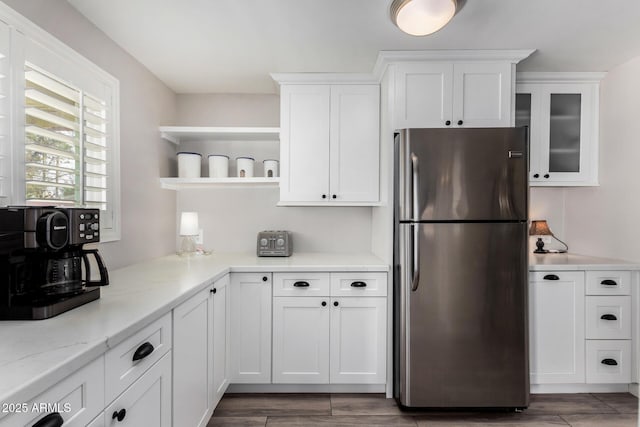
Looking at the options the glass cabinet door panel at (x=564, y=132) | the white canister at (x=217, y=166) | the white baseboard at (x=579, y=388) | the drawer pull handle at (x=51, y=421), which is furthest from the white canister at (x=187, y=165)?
the white baseboard at (x=579, y=388)

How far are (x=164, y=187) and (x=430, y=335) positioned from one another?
224 centimetres

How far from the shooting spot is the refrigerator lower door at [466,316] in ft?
6.97

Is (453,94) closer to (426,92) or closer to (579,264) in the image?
(426,92)

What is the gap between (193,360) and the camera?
1.73 m

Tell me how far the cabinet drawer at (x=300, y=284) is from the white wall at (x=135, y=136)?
1.00 meters

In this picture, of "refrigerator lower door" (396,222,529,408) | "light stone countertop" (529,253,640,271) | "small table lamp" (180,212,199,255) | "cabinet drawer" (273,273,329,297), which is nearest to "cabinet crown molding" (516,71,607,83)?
"refrigerator lower door" (396,222,529,408)

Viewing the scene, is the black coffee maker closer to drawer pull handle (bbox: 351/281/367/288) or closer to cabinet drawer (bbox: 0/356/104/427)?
cabinet drawer (bbox: 0/356/104/427)

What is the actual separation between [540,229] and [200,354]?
2.73 metres

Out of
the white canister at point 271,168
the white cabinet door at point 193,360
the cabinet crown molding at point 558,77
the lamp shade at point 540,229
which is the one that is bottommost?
the white cabinet door at point 193,360

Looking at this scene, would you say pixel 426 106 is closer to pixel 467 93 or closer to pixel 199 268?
pixel 467 93

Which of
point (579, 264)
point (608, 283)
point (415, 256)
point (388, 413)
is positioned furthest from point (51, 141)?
point (608, 283)

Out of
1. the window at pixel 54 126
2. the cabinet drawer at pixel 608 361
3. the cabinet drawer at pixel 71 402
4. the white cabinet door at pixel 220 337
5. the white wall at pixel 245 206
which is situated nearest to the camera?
the cabinet drawer at pixel 71 402

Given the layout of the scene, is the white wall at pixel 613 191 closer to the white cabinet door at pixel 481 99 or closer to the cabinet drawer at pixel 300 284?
the white cabinet door at pixel 481 99

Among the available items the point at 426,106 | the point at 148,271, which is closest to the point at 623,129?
the point at 426,106
